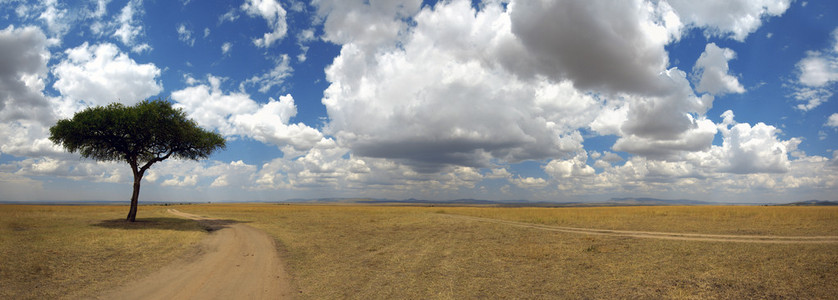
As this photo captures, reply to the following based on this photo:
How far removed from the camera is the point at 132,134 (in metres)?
31.2

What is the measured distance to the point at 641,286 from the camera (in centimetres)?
1101

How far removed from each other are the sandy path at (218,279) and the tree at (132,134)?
20072 mm

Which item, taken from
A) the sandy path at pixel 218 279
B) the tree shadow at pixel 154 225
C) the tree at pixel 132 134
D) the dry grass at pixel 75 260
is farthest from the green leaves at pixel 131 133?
the sandy path at pixel 218 279

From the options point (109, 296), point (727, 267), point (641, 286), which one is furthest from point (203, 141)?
point (727, 267)

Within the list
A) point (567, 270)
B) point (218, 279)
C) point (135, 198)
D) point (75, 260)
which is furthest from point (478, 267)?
point (135, 198)

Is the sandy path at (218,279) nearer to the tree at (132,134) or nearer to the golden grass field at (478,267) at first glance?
the golden grass field at (478,267)

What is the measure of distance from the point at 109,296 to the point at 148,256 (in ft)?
21.1

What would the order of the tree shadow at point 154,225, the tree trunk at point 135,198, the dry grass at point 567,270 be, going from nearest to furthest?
the dry grass at point 567,270
the tree shadow at point 154,225
the tree trunk at point 135,198

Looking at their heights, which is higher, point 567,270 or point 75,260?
point 75,260

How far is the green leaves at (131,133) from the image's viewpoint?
3027 centimetres

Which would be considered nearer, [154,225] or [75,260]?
[75,260]

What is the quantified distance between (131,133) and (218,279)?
2688 centimetres

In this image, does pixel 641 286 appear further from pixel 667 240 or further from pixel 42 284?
pixel 42 284

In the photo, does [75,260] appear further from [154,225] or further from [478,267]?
[154,225]
